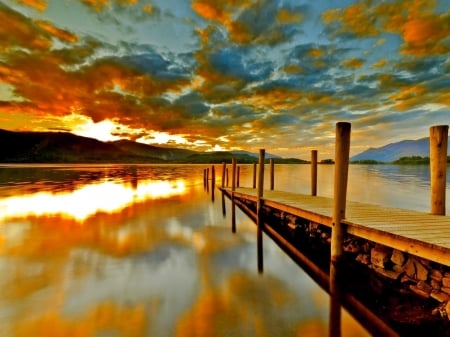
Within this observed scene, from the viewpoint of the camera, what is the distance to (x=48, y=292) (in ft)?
22.2

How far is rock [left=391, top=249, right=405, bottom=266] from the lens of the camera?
6.19 metres

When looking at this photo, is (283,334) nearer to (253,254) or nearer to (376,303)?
(376,303)

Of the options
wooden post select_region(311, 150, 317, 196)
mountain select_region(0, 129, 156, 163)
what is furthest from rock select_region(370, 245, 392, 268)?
mountain select_region(0, 129, 156, 163)

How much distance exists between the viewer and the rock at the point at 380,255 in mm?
6676

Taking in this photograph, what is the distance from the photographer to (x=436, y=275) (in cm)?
542

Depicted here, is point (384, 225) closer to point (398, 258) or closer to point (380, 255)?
point (398, 258)

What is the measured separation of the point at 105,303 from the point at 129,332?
1.47 meters

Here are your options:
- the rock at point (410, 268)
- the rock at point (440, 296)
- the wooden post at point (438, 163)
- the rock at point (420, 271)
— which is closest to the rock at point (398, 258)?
the rock at point (410, 268)

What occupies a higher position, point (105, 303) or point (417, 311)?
point (417, 311)

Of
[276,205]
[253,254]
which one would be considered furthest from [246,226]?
[253,254]

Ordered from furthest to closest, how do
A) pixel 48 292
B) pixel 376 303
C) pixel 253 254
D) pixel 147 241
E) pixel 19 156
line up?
1. pixel 19 156
2. pixel 147 241
3. pixel 253 254
4. pixel 48 292
5. pixel 376 303

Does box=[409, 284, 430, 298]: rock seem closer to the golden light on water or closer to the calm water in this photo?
the calm water

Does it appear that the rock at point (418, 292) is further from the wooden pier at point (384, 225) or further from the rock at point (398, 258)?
the wooden pier at point (384, 225)

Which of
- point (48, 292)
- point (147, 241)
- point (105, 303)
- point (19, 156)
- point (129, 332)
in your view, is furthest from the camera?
point (19, 156)
